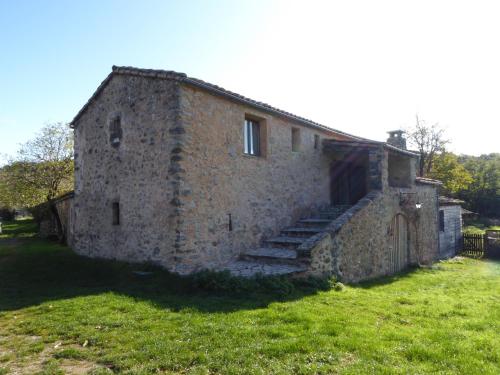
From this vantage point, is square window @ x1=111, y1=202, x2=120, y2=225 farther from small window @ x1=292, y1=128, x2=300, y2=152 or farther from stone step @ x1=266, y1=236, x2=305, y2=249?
small window @ x1=292, y1=128, x2=300, y2=152

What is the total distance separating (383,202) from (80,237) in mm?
10119

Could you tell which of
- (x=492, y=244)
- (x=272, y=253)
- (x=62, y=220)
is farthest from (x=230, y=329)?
(x=492, y=244)

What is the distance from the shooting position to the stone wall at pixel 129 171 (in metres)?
9.02

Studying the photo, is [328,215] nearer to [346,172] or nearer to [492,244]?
[346,172]

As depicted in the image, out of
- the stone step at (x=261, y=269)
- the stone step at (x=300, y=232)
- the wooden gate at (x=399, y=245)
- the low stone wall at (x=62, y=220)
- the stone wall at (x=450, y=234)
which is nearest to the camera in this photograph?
the stone step at (x=261, y=269)

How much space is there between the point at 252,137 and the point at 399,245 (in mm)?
6797

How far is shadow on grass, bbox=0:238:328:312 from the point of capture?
6.80 meters

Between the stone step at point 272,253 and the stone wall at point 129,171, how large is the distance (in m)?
2.43

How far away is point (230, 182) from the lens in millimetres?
10125

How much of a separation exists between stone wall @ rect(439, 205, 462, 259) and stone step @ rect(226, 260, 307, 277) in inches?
519

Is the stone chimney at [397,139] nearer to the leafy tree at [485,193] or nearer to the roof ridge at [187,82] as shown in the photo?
the roof ridge at [187,82]

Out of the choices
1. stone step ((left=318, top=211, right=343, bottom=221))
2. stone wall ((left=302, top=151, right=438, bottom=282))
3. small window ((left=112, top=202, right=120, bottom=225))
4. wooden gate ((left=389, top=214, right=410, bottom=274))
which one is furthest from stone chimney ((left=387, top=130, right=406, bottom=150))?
small window ((left=112, top=202, right=120, bottom=225))

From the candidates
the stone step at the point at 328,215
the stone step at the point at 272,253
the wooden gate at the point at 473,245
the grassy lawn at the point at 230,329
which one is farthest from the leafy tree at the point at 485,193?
the stone step at the point at 272,253

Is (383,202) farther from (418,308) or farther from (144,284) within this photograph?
(144,284)
